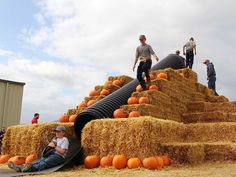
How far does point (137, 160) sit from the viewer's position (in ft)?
27.0

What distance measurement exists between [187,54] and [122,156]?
1015 centimetres

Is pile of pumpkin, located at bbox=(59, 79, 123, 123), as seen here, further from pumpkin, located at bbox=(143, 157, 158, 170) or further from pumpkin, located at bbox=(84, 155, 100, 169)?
pumpkin, located at bbox=(143, 157, 158, 170)

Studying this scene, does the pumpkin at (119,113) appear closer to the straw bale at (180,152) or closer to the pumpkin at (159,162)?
the straw bale at (180,152)

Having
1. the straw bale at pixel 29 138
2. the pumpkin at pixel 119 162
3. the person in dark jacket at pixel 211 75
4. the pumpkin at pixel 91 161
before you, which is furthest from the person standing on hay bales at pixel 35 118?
Result: the person in dark jacket at pixel 211 75

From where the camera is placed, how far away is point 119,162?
833 cm

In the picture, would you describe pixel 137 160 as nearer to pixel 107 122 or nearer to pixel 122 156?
pixel 122 156

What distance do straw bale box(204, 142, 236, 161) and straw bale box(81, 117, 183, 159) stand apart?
3.31 feet

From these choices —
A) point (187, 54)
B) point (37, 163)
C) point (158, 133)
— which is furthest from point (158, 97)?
point (187, 54)

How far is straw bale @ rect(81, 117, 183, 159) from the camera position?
27.7 feet

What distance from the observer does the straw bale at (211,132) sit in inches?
434

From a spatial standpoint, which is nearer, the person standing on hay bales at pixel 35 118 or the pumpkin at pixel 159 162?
the pumpkin at pixel 159 162

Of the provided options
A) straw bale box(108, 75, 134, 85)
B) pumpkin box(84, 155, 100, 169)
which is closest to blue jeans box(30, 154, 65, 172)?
pumpkin box(84, 155, 100, 169)

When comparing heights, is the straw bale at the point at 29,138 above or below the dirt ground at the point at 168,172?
above

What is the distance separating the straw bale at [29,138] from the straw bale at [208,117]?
450cm
